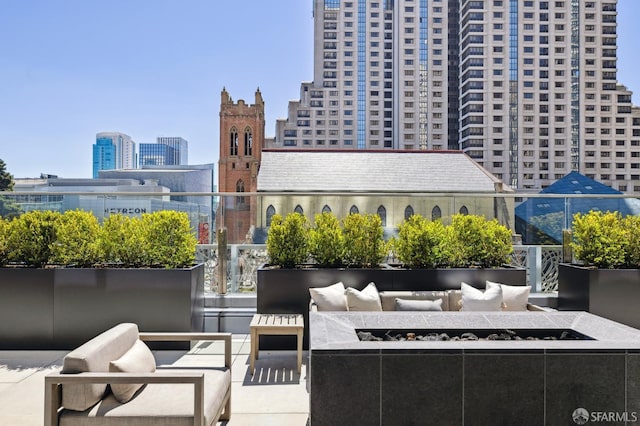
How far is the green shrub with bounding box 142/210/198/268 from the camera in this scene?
5152 millimetres

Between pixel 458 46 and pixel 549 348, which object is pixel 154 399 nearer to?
pixel 549 348

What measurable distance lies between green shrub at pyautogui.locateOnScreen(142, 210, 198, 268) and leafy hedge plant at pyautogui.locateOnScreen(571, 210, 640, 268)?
424 centimetres

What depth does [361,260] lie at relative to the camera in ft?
17.4

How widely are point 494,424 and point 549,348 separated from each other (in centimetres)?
49

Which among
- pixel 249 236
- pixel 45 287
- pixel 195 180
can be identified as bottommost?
pixel 45 287

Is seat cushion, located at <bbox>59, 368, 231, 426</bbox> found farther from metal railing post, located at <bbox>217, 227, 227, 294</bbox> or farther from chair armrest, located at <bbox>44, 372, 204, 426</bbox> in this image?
metal railing post, located at <bbox>217, 227, 227, 294</bbox>

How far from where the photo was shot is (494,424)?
8.34ft

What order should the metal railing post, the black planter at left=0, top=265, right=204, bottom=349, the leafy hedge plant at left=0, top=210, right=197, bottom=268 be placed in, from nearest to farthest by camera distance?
the black planter at left=0, top=265, right=204, bottom=349
the leafy hedge plant at left=0, top=210, right=197, bottom=268
the metal railing post

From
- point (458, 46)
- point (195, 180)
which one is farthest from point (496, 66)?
point (195, 180)

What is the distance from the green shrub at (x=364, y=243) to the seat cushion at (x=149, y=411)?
2.76 meters

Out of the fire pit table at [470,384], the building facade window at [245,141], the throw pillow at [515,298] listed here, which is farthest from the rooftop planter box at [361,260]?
the building facade window at [245,141]

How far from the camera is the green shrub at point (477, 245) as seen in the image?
536 centimetres

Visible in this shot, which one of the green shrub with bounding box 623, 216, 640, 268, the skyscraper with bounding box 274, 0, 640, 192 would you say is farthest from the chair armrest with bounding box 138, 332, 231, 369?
the skyscraper with bounding box 274, 0, 640, 192

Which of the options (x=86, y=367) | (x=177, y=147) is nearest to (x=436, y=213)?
(x=86, y=367)
